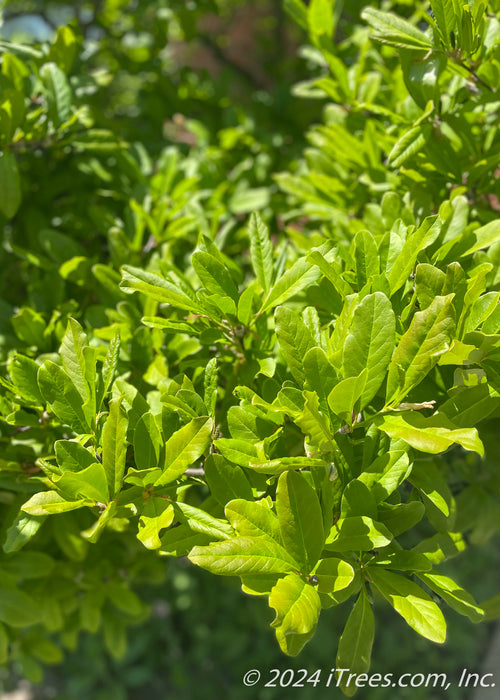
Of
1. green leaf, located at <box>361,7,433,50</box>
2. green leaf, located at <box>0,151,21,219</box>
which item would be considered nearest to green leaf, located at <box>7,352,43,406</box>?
green leaf, located at <box>0,151,21,219</box>

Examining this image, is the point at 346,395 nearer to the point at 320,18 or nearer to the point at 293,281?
the point at 293,281

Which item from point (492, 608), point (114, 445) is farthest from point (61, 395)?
point (492, 608)

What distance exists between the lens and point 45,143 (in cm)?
149

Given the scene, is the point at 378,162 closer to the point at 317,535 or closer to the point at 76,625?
the point at 317,535

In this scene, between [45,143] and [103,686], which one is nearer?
[45,143]

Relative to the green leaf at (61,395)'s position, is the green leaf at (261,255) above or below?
above

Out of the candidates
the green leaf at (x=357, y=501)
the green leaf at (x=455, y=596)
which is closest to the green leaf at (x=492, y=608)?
the green leaf at (x=455, y=596)

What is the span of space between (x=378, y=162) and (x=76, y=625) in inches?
57.2

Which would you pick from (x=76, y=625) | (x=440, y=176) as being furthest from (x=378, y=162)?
(x=76, y=625)

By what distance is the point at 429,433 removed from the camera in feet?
2.68

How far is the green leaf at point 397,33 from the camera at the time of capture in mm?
1090

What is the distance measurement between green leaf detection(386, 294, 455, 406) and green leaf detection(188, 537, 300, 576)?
287 mm

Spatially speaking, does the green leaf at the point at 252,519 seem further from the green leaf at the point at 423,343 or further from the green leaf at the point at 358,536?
the green leaf at the point at 423,343

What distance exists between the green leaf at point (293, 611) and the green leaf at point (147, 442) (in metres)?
0.29
